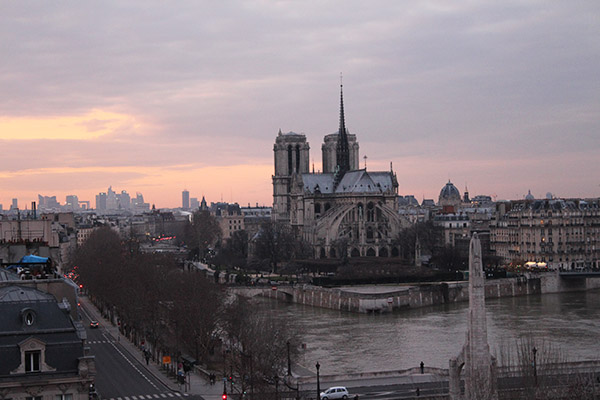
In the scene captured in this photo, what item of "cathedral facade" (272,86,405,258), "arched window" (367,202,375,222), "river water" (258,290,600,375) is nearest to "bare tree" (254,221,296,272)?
"cathedral facade" (272,86,405,258)

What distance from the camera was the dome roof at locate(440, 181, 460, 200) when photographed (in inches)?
7195

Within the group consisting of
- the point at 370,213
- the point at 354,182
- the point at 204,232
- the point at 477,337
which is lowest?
the point at 477,337

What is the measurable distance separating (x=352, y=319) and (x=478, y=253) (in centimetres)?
4041

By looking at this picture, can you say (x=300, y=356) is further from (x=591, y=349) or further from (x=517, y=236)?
(x=517, y=236)

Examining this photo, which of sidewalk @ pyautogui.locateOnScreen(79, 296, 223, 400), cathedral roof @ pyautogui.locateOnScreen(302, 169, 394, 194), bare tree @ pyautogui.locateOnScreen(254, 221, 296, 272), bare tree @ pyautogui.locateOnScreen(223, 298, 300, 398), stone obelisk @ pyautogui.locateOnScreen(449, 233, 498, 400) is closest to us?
stone obelisk @ pyautogui.locateOnScreen(449, 233, 498, 400)

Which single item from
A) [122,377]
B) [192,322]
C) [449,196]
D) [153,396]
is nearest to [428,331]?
[192,322]

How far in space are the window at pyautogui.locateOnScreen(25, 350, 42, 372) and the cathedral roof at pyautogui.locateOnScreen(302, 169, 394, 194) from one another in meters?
96.1

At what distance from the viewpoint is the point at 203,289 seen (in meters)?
51.2

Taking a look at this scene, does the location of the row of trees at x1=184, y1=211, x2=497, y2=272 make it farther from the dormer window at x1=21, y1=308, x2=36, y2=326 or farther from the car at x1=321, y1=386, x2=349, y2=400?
the dormer window at x1=21, y1=308, x2=36, y2=326

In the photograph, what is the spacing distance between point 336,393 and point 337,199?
8723 cm

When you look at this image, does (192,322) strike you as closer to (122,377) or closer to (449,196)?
(122,377)

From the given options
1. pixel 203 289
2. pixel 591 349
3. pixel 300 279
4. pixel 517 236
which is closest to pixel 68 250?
pixel 300 279

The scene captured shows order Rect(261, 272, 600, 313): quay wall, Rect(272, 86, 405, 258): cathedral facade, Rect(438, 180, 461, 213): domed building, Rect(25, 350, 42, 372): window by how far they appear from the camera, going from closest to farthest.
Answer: Rect(25, 350, 42, 372): window → Rect(261, 272, 600, 313): quay wall → Rect(272, 86, 405, 258): cathedral facade → Rect(438, 180, 461, 213): domed building

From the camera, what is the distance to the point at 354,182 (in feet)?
392
